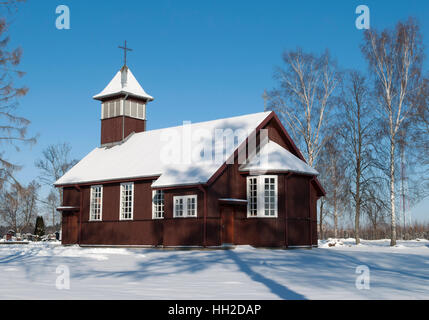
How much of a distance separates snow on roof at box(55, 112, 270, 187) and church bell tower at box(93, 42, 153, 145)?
69cm

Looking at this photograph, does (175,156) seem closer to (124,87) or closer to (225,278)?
(124,87)

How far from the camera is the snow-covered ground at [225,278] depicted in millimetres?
9805

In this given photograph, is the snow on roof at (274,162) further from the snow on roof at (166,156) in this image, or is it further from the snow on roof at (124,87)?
the snow on roof at (124,87)

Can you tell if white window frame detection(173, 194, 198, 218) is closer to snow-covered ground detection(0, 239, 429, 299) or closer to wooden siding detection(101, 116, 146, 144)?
snow-covered ground detection(0, 239, 429, 299)

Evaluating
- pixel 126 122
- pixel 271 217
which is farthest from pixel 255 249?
pixel 126 122

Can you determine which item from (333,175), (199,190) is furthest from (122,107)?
(333,175)

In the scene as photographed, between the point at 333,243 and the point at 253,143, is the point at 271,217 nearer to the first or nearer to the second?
the point at 253,143

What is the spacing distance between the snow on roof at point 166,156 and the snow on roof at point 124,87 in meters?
2.65

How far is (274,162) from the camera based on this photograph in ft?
76.9

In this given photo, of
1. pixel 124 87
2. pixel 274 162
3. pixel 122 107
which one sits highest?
A: pixel 124 87

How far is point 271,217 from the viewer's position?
23125 mm

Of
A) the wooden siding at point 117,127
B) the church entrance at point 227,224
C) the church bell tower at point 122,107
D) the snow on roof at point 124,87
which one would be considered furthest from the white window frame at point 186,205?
the snow on roof at point 124,87

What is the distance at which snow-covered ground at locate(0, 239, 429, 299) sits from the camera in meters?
9.80

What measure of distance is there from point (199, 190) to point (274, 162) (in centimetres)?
374
